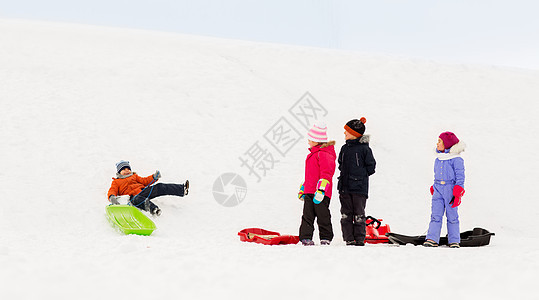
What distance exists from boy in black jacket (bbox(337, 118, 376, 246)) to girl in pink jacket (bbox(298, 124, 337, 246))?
247 millimetres

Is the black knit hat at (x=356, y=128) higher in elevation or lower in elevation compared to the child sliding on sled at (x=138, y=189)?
higher

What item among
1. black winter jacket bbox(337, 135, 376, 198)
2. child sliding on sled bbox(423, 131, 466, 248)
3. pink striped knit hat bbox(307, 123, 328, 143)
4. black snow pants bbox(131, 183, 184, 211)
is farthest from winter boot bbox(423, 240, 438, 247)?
black snow pants bbox(131, 183, 184, 211)

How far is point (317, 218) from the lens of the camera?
6449 mm

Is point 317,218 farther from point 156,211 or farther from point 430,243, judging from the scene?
point 156,211

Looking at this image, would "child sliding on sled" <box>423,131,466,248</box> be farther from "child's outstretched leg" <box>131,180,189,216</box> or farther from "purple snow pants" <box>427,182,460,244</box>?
"child's outstretched leg" <box>131,180,189,216</box>

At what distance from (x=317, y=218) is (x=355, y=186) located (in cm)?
68

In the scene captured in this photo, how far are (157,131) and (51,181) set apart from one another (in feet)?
9.00

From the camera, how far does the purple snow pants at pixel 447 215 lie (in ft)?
21.0

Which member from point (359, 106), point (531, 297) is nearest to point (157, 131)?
point (359, 106)

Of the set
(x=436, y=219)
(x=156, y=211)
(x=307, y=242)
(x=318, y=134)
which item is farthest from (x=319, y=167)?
(x=156, y=211)

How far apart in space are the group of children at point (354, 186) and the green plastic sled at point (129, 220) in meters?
2.15

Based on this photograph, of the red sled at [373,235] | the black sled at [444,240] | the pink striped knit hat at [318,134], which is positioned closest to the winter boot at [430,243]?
the black sled at [444,240]

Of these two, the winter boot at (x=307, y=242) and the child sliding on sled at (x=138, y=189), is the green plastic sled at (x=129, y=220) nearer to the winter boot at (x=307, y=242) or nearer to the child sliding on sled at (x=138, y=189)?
the child sliding on sled at (x=138, y=189)

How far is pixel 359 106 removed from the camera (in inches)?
570
